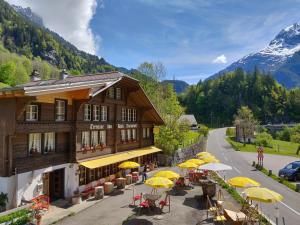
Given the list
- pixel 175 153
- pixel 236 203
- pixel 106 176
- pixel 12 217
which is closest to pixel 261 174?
pixel 175 153

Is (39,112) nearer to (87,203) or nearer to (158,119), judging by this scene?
(87,203)

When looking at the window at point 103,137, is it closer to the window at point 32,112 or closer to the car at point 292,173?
the window at point 32,112

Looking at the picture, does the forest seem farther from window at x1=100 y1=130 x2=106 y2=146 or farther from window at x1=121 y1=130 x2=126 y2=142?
window at x1=100 y1=130 x2=106 y2=146

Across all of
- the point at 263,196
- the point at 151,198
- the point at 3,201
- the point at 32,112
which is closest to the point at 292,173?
the point at 151,198

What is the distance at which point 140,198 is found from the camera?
22.2m

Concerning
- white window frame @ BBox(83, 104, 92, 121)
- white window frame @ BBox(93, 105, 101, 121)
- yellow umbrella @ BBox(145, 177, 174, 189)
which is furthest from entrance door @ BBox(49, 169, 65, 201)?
yellow umbrella @ BBox(145, 177, 174, 189)

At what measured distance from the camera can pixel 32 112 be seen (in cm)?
2170

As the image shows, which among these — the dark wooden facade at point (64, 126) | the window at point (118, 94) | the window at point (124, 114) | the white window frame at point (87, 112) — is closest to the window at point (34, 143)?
the dark wooden facade at point (64, 126)

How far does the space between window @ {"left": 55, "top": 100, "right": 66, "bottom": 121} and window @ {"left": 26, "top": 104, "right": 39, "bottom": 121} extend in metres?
2.02

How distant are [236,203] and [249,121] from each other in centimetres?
6095

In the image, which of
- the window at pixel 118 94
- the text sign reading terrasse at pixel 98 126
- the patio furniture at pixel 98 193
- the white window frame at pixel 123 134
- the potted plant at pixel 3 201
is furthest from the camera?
the white window frame at pixel 123 134

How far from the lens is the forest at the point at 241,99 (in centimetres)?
17088

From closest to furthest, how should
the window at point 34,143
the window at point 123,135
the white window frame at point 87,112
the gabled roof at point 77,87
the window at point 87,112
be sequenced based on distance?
1. the gabled roof at point 77,87
2. the window at point 34,143
3. the white window frame at point 87,112
4. the window at point 87,112
5. the window at point 123,135

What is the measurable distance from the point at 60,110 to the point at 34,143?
3393mm
